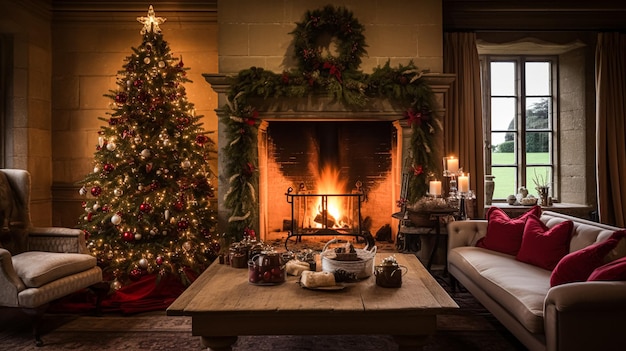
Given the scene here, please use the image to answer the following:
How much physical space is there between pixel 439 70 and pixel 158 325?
350 cm

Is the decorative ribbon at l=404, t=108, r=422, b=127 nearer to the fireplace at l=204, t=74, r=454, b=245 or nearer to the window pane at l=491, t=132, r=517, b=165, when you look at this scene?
the fireplace at l=204, t=74, r=454, b=245

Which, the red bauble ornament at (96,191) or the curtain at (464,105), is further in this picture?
the curtain at (464,105)

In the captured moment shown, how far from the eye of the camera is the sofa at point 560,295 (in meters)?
2.08

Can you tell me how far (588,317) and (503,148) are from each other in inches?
155

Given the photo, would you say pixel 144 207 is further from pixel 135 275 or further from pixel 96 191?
pixel 135 275

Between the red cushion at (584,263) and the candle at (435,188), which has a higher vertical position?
the candle at (435,188)

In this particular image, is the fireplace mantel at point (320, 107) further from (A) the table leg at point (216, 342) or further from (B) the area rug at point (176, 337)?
(A) the table leg at point (216, 342)

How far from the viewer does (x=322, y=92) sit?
15.0 feet

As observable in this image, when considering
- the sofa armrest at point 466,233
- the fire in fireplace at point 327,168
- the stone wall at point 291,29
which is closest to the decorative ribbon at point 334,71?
the stone wall at point 291,29

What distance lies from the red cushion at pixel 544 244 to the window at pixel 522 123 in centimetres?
254

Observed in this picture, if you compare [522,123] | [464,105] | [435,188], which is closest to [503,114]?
[522,123]

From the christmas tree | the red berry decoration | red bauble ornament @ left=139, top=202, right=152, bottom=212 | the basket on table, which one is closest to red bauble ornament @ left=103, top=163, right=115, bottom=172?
the christmas tree

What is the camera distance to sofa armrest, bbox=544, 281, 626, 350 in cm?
208

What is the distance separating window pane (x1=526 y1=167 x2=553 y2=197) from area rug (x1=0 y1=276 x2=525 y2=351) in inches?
107
